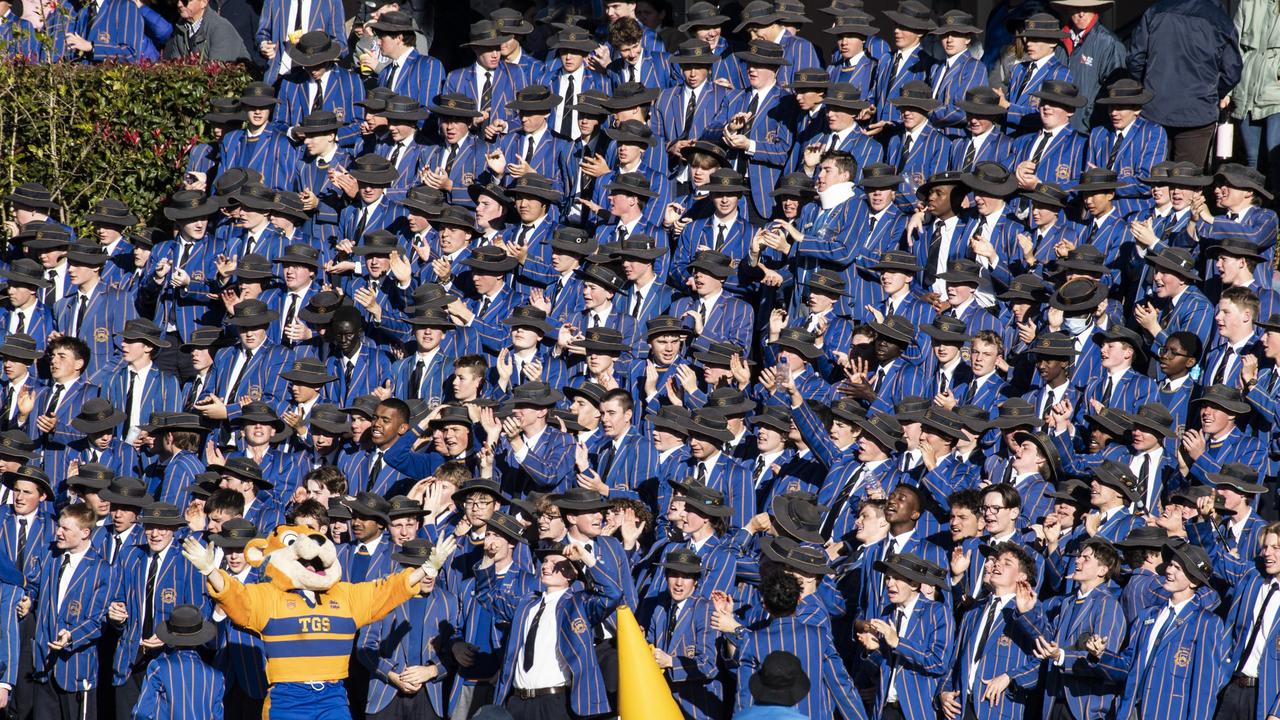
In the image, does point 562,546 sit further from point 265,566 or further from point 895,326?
point 895,326

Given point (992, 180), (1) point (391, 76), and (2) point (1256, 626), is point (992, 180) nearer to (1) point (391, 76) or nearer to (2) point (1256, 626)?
(2) point (1256, 626)

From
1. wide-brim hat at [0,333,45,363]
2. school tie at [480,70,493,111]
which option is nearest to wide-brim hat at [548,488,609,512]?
wide-brim hat at [0,333,45,363]

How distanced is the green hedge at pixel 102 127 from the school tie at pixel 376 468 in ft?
18.6

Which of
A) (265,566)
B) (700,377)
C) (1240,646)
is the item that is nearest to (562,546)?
(265,566)

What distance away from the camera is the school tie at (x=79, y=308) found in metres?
18.3

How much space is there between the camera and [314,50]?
19.6 metres

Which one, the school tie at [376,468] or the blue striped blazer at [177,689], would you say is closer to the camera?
the blue striped blazer at [177,689]

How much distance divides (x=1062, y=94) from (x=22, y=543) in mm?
8727

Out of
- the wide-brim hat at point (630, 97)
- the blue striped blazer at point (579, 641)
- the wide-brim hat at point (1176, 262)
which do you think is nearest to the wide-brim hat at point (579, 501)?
the blue striped blazer at point (579, 641)

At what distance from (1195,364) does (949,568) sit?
9.37 ft

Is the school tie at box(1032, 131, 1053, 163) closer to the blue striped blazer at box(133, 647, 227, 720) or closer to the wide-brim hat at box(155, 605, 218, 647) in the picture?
the wide-brim hat at box(155, 605, 218, 647)

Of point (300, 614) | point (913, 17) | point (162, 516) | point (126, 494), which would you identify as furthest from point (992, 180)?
point (300, 614)

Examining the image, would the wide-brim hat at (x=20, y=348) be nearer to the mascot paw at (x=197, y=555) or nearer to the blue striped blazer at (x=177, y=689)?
the blue striped blazer at (x=177, y=689)

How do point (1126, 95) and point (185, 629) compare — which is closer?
point (185, 629)
